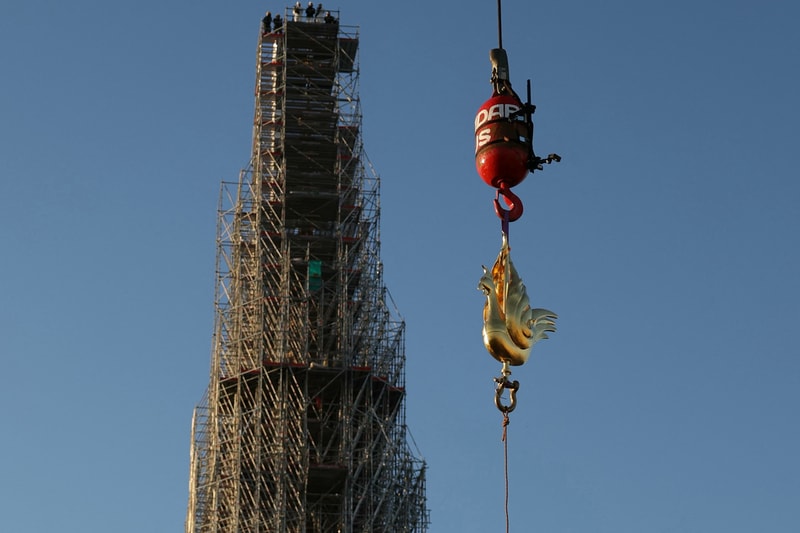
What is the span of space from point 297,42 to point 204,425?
17.9m

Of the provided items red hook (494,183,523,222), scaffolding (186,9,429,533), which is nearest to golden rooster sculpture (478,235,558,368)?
red hook (494,183,523,222)

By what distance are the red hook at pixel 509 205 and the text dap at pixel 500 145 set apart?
0.14 meters

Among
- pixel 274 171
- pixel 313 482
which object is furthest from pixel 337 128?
pixel 313 482

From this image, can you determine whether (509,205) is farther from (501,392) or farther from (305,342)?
(305,342)

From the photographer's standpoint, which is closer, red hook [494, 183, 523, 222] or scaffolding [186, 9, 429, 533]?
red hook [494, 183, 523, 222]

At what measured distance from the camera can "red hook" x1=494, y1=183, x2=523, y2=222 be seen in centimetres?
2052

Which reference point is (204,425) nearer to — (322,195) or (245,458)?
(245,458)

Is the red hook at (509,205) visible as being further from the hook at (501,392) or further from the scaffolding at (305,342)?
the scaffolding at (305,342)

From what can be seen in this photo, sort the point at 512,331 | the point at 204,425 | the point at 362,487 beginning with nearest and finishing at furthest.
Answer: the point at 512,331 → the point at 362,487 → the point at 204,425

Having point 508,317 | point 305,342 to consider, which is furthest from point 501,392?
point 305,342

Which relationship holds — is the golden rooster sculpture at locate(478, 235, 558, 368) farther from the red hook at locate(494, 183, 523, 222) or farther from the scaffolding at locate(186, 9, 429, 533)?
the scaffolding at locate(186, 9, 429, 533)

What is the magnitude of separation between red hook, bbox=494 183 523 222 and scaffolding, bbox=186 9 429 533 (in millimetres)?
57128

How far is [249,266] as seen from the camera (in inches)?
3319

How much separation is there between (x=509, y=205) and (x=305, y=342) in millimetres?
60334
